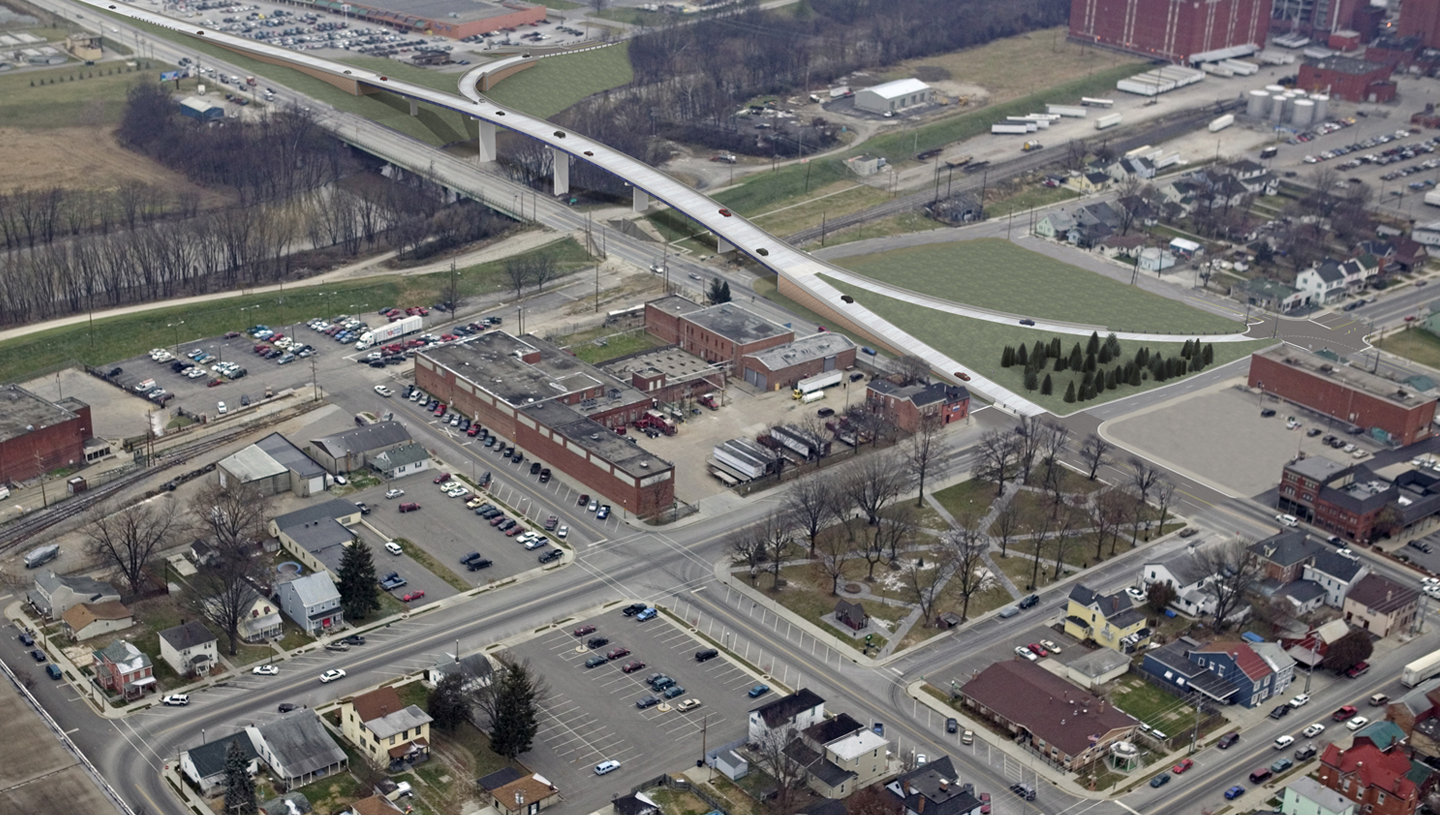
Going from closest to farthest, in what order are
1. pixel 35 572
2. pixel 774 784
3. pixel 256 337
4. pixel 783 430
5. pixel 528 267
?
pixel 774 784, pixel 35 572, pixel 783 430, pixel 256 337, pixel 528 267

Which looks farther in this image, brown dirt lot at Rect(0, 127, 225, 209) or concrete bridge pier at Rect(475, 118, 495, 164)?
concrete bridge pier at Rect(475, 118, 495, 164)

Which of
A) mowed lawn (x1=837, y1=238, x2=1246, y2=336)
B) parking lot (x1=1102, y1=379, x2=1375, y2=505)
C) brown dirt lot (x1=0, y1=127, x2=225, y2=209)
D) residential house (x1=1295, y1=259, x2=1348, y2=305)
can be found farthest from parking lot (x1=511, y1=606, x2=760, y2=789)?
brown dirt lot (x1=0, y1=127, x2=225, y2=209)

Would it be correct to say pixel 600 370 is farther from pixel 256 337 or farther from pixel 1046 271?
pixel 1046 271

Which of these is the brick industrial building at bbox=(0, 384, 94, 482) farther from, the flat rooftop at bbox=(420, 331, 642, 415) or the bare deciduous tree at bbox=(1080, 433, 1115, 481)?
the bare deciduous tree at bbox=(1080, 433, 1115, 481)

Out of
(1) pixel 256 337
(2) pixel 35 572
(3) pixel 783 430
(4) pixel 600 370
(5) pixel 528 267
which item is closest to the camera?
(2) pixel 35 572

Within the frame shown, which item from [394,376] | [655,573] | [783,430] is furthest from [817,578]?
[394,376]

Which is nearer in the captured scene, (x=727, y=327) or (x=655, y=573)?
(x=655, y=573)
